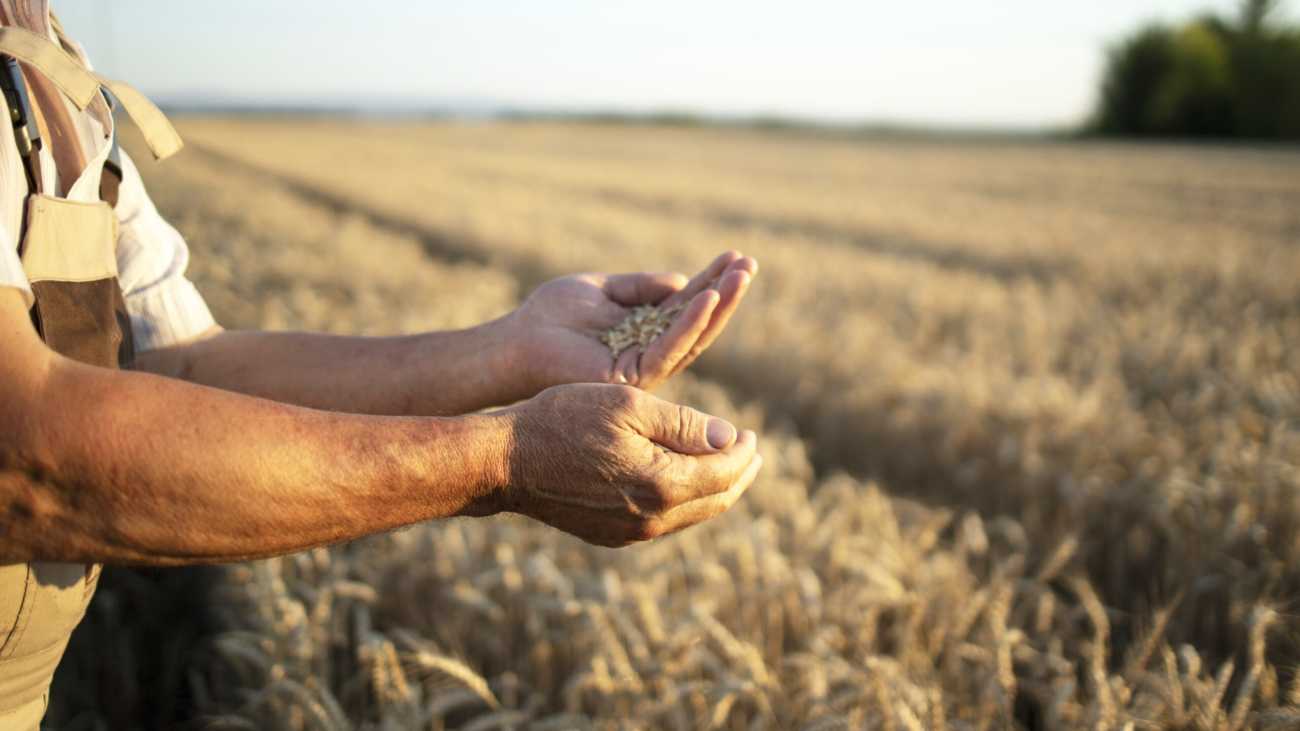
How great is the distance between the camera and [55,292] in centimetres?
102

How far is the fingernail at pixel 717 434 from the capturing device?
115cm

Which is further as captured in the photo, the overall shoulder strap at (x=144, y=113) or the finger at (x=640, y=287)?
the finger at (x=640, y=287)

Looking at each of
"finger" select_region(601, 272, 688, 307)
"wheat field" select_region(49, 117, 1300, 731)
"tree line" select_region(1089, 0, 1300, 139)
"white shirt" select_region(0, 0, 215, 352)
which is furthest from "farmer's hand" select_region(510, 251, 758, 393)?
"tree line" select_region(1089, 0, 1300, 139)

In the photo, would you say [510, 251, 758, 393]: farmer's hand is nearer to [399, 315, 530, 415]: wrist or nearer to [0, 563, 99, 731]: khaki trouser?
[399, 315, 530, 415]: wrist

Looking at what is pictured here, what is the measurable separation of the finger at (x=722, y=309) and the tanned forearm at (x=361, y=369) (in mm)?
354

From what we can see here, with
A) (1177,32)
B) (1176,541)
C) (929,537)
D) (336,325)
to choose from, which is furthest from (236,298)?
(1177,32)

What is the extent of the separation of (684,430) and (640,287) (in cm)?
63

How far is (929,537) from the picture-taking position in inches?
96.7

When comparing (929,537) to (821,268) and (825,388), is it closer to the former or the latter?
(825,388)

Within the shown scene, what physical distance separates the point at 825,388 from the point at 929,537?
5.69ft

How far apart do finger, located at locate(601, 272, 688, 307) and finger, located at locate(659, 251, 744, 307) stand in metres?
0.03

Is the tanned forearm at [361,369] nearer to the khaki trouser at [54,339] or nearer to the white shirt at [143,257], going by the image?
the white shirt at [143,257]

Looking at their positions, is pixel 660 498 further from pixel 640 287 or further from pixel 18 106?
pixel 18 106

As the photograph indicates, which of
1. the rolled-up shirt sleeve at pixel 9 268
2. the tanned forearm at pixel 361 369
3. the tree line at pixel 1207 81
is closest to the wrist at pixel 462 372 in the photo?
the tanned forearm at pixel 361 369
